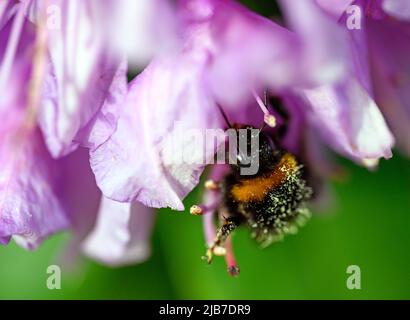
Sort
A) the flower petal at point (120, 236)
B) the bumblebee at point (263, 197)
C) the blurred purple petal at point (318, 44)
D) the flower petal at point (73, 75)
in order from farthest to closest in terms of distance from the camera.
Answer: the flower petal at point (120, 236) < the bumblebee at point (263, 197) < the flower petal at point (73, 75) < the blurred purple petal at point (318, 44)

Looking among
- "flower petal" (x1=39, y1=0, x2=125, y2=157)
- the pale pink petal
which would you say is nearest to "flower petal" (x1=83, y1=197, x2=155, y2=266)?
"flower petal" (x1=39, y1=0, x2=125, y2=157)

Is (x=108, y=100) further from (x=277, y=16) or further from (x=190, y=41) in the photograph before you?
(x=277, y=16)

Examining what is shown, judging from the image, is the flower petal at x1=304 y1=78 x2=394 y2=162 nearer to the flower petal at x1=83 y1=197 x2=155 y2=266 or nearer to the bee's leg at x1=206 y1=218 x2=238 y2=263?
the bee's leg at x1=206 y1=218 x2=238 y2=263

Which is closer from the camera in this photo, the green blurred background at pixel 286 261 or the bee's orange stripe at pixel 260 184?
the bee's orange stripe at pixel 260 184

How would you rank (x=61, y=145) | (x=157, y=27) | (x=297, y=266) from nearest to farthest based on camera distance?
(x=157, y=27), (x=61, y=145), (x=297, y=266)

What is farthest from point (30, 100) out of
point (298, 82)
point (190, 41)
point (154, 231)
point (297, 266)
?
point (297, 266)

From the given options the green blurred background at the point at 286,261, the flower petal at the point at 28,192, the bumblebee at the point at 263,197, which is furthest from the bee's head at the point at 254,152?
the green blurred background at the point at 286,261

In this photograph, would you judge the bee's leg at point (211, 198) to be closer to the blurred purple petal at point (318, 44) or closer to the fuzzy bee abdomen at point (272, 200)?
the fuzzy bee abdomen at point (272, 200)

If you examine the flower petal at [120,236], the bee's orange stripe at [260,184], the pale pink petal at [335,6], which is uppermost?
the pale pink petal at [335,6]
